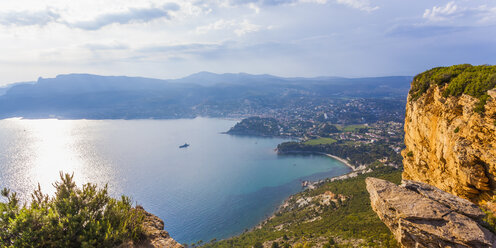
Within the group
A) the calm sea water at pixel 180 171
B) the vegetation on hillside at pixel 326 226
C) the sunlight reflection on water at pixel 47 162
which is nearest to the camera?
the vegetation on hillside at pixel 326 226

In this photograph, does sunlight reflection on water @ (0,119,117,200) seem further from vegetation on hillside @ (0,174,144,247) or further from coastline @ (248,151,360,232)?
vegetation on hillside @ (0,174,144,247)

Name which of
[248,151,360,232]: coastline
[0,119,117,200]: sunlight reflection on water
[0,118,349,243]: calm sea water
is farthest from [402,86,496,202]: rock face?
[0,119,117,200]: sunlight reflection on water

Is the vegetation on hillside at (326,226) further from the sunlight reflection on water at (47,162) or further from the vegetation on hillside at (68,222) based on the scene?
the sunlight reflection on water at (47,162)

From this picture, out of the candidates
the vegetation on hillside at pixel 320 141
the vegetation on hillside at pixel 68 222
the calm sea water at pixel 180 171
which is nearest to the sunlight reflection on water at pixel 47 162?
the calm sea water at pixel 180 171

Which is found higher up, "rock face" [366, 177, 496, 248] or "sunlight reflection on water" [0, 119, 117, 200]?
"rock face" [366, 177, 496, 248]

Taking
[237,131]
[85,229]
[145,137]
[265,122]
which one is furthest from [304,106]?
[85,229]

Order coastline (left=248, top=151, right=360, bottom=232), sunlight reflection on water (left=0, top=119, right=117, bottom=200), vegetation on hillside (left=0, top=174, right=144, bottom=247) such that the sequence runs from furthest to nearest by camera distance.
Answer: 1. sunlight reflection on water (left=0, top=119, right=117, bottom=200)
2. coastline (left=248, top=151, right=360, bottom=232)
3. vegetation on hillside (left=0, top=174, right=144, bottom=247)
